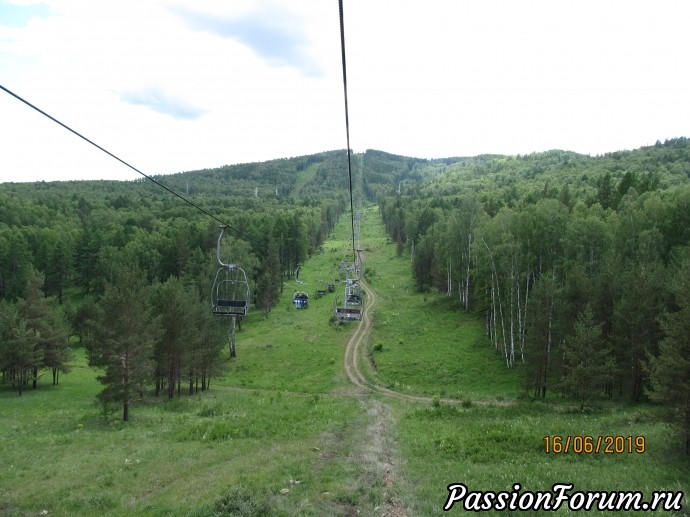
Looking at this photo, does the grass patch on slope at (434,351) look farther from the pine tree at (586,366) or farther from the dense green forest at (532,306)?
the pine tree at (586,366)

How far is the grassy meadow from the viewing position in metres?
14.7

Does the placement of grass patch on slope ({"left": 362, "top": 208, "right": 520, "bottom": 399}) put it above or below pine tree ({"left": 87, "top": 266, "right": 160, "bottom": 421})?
below

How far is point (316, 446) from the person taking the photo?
2108 cm

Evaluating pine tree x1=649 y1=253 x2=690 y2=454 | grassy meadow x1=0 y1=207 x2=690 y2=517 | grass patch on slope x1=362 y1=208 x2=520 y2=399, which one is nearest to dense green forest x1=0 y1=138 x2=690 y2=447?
pine tree x1=649 y1=253 x2=690 y2=454

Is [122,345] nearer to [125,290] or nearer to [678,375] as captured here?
[125,290]

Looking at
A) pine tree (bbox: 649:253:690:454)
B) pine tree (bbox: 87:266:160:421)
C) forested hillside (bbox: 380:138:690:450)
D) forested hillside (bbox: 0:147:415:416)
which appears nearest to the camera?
pine tree (bbox: 649:253:690:454)

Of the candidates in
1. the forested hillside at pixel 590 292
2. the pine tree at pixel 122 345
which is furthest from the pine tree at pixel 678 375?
the pine tree at pixel 122 345

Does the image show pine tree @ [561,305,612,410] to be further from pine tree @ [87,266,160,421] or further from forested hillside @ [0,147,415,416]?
pine tree @ [87,266,160,421]

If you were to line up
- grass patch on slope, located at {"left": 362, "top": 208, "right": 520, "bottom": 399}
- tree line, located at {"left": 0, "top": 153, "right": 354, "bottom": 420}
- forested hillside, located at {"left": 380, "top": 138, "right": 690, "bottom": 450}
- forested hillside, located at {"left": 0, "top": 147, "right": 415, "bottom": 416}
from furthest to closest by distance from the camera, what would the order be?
grass patch on slope, located at {"left": 362, "top": 208, "right": 520, "bottom": 399}, forested hillside, located at {"left": 0, "top": 147, "right": 415, "bottom": 416}, tree line, located at {"left": 0, "top": 153, "right": 354, "bottom": 420}, forested hillside, located at {"left": 380, "top": 138, "right": 690, "bottom": 450}

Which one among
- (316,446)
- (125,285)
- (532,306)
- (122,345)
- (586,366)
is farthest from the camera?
(532,306)

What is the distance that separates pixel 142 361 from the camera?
3120cm

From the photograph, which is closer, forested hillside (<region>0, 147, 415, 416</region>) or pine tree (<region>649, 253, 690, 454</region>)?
pine tree (<region>649, 253, 690, 454</region>)

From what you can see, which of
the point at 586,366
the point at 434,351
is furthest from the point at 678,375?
the point at 434,351

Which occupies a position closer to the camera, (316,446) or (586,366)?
(316,446)
